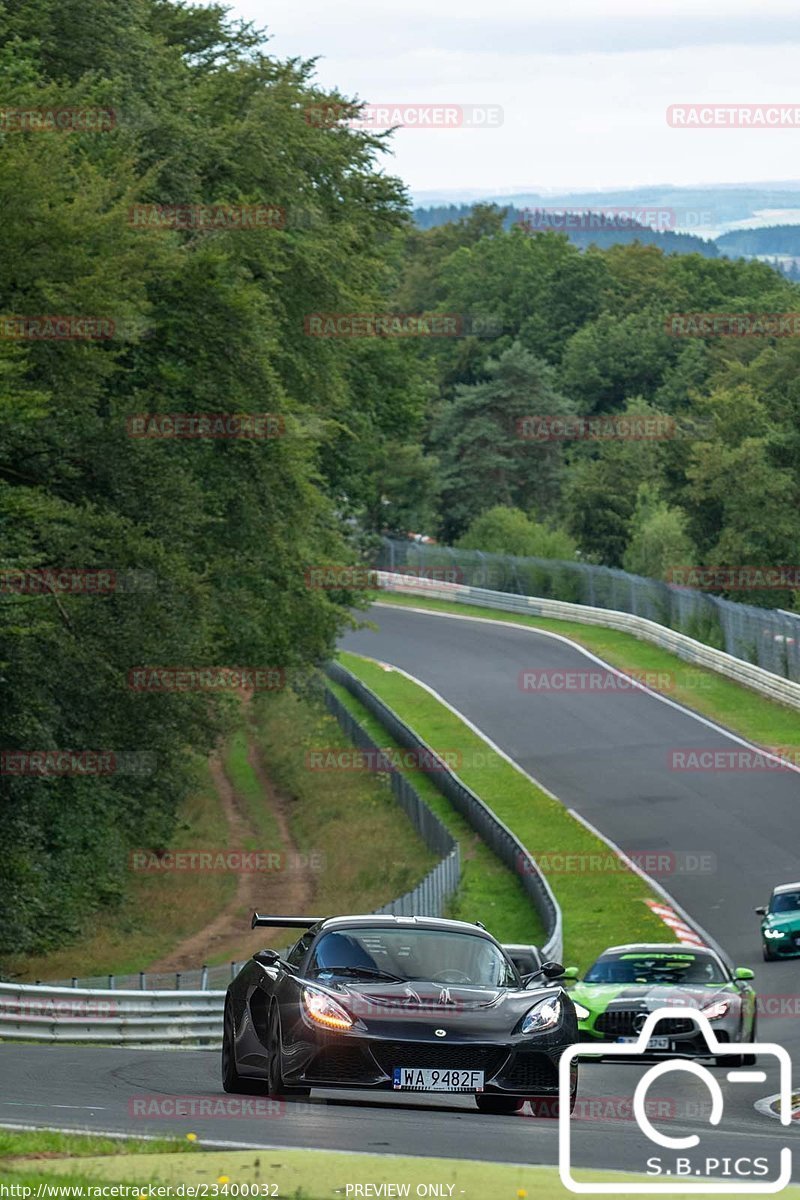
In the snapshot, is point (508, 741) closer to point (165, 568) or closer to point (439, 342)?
point (165, 568)

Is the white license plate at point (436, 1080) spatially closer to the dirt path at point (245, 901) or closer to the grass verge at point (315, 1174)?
the grass verge at point (315, 1174)

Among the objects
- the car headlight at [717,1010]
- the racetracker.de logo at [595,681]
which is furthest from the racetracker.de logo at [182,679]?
the racetracker.de logo at [595,681]

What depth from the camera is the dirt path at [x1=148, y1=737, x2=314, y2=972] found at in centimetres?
3369

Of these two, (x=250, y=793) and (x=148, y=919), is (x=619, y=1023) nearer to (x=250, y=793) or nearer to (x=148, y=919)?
(x=148, y=919)

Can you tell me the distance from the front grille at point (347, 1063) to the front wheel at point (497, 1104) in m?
0.78

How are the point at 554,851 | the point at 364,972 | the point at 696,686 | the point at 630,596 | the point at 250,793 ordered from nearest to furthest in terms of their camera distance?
the point at 364,972
the point at 554,851
the point at 250,793
the point at 696,686
the point at 630,596

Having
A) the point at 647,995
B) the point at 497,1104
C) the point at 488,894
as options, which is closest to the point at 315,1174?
the point at 497,1104

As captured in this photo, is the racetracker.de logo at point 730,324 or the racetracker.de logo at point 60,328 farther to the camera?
the racetracker.de logo at point 730,324

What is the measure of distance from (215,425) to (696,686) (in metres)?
30.7

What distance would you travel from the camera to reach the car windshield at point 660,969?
20.2 meters

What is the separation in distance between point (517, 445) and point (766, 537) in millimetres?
31754

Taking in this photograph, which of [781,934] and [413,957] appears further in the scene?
[781,934]

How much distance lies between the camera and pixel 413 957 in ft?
40.0

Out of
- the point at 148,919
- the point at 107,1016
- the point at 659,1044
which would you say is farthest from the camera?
the point at 148,919
